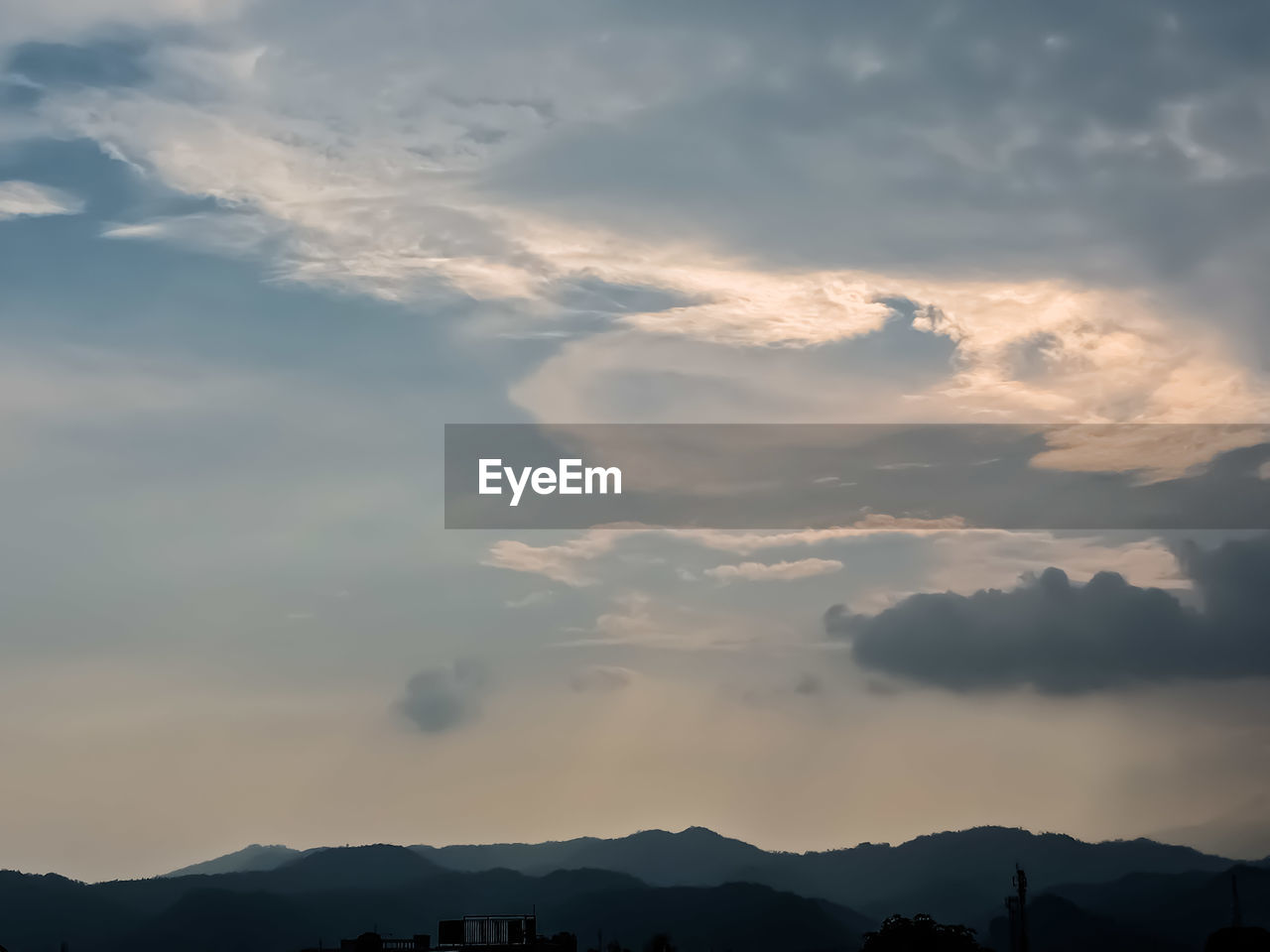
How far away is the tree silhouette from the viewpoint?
438 ft

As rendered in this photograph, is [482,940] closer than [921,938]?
Yes

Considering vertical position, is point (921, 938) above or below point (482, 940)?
below

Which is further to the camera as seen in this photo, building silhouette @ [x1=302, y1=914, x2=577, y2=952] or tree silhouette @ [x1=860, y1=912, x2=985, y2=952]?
tree silhouette @ [x1=860, y1=912, x2=985, y2=952]

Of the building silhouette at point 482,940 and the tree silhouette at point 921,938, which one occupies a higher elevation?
the building silhouette at point 482,940

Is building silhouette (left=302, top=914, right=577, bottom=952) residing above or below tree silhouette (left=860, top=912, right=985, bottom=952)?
above

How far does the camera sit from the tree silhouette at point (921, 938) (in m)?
134

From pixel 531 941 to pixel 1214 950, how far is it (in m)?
83.1

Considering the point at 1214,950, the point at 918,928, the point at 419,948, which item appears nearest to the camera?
the point at 419,948

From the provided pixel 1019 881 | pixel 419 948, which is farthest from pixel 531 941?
pixel 1019 881

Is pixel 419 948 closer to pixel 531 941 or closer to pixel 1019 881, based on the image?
pixel 531 941

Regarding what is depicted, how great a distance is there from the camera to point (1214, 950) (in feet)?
497

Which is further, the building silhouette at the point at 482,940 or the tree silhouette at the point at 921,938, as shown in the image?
the tree silhouette at the point at 921,938

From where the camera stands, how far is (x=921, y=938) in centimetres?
13488

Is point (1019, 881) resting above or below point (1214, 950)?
above
